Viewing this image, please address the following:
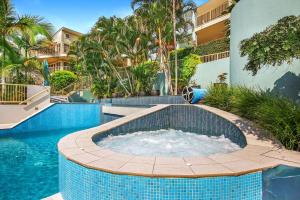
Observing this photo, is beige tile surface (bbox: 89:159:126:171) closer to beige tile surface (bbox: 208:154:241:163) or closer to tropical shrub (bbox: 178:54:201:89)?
→ beige tile surface (bbox: 208:154:241:163)

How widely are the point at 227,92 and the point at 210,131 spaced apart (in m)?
1.90

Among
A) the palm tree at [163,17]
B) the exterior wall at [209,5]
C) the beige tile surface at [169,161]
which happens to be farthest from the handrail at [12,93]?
the exterior wall at [209,5]

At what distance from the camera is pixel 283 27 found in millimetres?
5125

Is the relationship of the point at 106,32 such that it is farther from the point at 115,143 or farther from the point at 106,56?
the point at 115,143

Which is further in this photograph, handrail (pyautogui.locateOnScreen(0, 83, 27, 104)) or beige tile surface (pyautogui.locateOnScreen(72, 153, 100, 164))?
handrail (pyautogui.locateOnScreen(0, 83, 27, 104))

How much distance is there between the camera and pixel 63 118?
47.8ft

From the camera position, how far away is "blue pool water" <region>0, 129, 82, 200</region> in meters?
5.00

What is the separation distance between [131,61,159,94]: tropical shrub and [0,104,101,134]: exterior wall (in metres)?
4.48

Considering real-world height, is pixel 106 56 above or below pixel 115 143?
above

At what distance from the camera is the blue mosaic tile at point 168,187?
3.30 metres

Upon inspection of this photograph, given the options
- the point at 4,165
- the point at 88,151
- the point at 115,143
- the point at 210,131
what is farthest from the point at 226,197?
the point at 4,165

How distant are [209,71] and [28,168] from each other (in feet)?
44.9

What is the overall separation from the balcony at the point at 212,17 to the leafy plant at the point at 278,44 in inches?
744

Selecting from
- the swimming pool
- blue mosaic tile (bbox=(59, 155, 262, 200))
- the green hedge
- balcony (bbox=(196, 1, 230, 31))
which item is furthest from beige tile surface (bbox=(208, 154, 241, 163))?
balcony (bbox=(196, 1, 230, 31))
